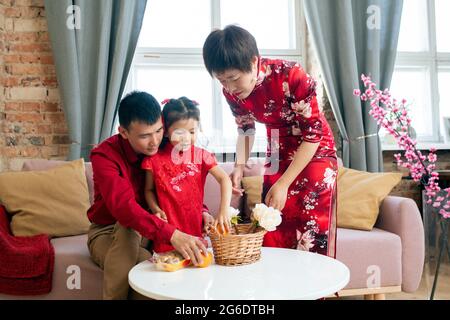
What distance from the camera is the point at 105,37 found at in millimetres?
3227

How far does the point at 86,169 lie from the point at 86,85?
0.76 m

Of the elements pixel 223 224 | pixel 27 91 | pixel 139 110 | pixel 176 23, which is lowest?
pixel 223 224

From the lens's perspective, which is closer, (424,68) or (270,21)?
(270,21)

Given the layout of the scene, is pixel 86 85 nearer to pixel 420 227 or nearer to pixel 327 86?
pixel 327 86

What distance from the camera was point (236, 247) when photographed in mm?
1421

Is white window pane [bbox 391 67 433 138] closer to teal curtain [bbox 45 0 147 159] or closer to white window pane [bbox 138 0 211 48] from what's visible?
white window pane [bbox 138 0 211 48]

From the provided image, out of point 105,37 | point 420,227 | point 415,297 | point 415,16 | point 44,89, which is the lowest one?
point 415,297

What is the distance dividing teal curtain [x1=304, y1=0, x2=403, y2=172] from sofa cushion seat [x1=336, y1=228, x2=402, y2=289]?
40.3 inches

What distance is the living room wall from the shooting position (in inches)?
129

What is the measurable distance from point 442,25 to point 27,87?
3.47 metres

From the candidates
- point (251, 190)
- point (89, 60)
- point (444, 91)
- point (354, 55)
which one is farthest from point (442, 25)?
point (89, 60)

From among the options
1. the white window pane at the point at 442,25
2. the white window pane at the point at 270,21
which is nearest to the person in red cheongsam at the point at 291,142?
the white window pane at the point at 270,21

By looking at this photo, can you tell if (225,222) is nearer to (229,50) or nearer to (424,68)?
(229,50)
